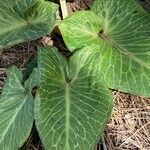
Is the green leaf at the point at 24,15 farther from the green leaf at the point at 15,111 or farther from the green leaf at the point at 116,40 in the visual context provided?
the green leaf at the point at 15,111

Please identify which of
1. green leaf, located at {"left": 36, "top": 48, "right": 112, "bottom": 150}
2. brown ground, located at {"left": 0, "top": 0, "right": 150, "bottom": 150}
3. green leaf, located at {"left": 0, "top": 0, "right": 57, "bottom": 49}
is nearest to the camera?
green leaf, located at {"left": 36, "top": 48, "right": 112, "bottom": 150}

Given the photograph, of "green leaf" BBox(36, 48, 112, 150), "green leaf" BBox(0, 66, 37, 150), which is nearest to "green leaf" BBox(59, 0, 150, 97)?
"green leaf" BBox(36, 48, 112, 150)

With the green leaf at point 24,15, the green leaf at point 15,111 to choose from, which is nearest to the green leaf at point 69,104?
the green leaf at point 15,111

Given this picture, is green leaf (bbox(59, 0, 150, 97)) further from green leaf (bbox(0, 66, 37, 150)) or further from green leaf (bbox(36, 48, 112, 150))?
green leaf (bbox(0, 66, 37, 150))

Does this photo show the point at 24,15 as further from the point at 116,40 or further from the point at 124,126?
the point at 124,126

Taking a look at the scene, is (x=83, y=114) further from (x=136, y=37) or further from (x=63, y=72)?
(x=136, y=37)

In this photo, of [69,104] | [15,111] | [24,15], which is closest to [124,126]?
[69,104]
